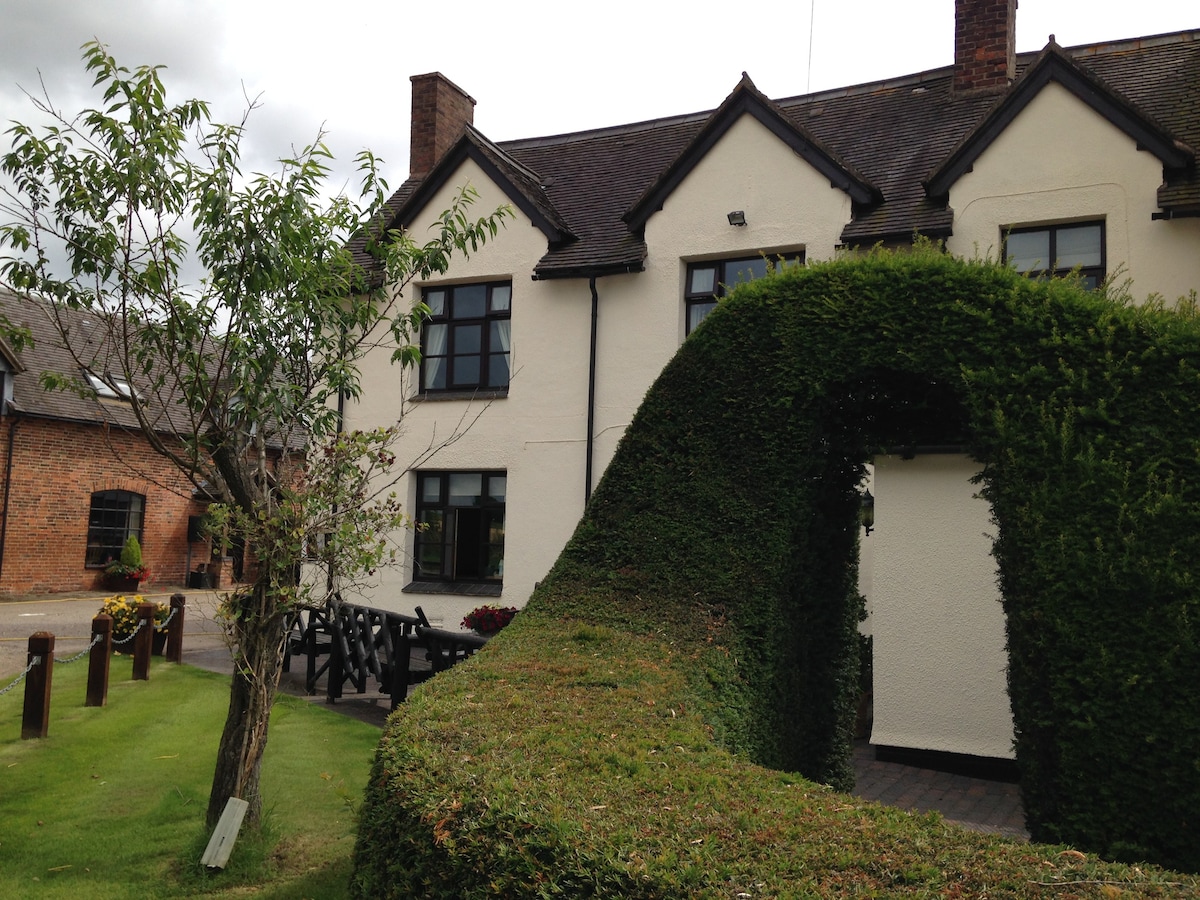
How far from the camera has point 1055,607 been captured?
457cm

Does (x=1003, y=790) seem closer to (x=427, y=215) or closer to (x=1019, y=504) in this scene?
(x=1019, y=504)

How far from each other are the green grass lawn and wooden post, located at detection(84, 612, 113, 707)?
0.18m

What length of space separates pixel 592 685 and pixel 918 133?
12330 millimetres

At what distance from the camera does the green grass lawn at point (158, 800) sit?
5770mm

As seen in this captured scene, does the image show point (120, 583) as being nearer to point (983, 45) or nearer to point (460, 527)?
point (460, 527)

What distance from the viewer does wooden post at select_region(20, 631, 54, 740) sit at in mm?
8914

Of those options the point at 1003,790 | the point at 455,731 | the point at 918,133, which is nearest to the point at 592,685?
the point at 455,731

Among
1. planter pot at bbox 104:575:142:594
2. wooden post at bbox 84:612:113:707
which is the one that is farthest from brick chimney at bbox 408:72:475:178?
planter pot at bbox 104:575:142:594

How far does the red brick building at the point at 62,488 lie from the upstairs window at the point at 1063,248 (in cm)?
1826

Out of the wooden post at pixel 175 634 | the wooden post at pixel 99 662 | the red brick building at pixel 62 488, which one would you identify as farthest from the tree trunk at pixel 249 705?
the red brick building at pixel 62 488

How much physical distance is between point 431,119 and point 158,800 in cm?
1404

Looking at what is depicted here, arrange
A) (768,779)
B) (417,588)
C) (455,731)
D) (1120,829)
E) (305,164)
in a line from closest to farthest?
(768,779) < (455,731) < (1120,829) < (305,164) < (417,588)

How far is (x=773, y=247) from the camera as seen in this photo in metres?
13.5

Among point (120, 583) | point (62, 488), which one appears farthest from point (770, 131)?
point (120, 583)
